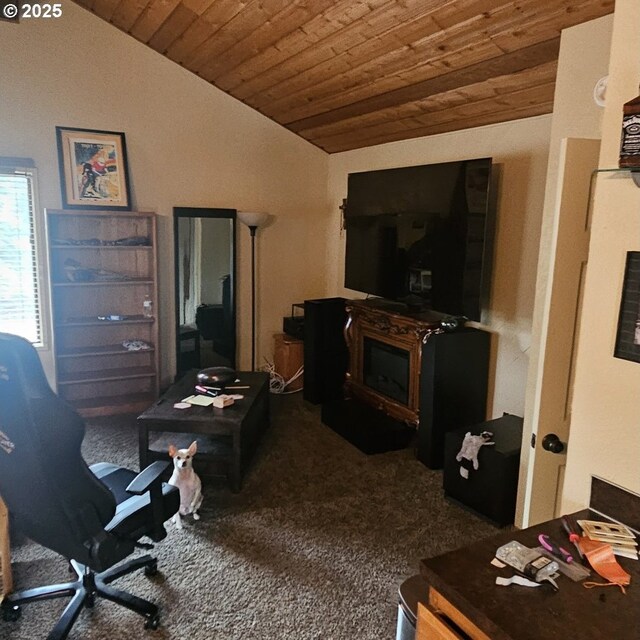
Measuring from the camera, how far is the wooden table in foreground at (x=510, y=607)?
993 millimetres

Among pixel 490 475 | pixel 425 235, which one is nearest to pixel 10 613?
pixel 490 475

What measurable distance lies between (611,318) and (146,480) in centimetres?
172

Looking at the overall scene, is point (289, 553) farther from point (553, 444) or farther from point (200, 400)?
point (553, 444)

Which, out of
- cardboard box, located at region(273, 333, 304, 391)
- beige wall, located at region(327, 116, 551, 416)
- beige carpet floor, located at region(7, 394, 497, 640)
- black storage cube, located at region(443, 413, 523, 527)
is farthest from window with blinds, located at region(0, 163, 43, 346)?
black storage cube, located at region(443, 413, 523, 527)

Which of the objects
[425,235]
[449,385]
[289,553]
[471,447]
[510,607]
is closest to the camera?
[510,607]

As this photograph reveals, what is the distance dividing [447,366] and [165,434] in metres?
1.99

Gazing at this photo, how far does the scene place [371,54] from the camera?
3.18 meters

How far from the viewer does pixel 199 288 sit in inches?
194

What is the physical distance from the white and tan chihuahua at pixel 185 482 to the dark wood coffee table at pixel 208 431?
1.06 feet

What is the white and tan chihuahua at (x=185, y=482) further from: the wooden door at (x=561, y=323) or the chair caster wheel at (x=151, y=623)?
the wooden door at (x=561, y=323)

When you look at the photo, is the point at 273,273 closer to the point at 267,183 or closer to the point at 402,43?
the point at 267,183

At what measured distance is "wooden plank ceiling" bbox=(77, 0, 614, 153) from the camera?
2.55 meters

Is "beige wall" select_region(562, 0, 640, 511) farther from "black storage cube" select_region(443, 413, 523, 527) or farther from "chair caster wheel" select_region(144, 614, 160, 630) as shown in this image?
"chair caster wheel" select_region(144, 614, 160, 630)

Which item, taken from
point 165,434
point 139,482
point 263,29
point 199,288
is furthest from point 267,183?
point 139,482
